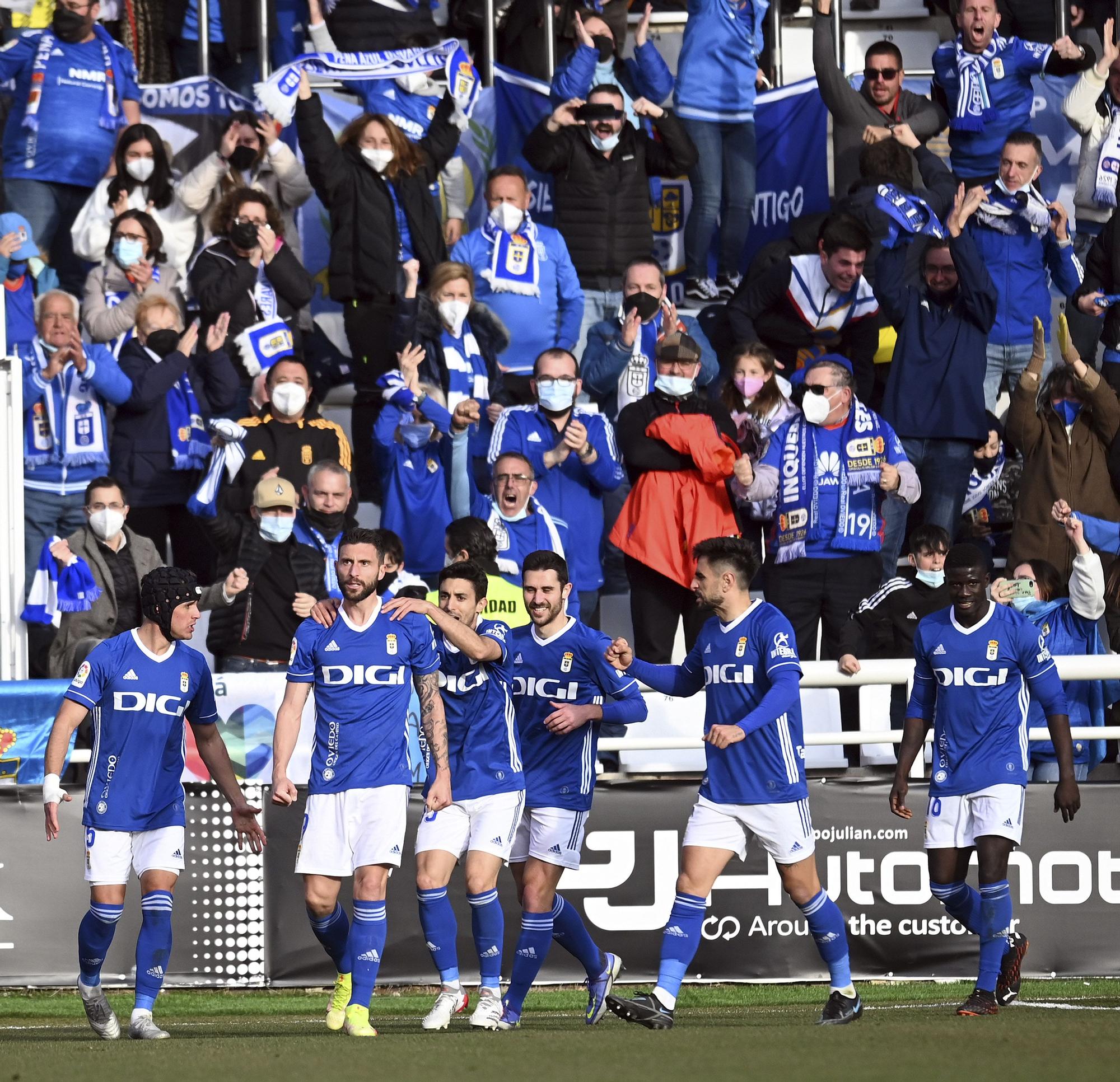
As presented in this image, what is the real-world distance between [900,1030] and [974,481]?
5.75 metres

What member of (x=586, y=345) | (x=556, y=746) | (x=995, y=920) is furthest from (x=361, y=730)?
(x=586, y=345)

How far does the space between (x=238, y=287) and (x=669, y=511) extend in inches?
131

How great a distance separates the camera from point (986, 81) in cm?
1377

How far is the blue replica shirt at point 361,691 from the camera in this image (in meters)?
8.06

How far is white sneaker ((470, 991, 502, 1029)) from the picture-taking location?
8.13 metres

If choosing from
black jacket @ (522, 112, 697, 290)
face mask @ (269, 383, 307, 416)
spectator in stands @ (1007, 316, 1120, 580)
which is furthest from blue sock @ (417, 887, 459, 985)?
black jacket @ (522, 112, 697, 290)

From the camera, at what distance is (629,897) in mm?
10367

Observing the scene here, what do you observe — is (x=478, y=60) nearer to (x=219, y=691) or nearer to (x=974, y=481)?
(x=974, y=481)

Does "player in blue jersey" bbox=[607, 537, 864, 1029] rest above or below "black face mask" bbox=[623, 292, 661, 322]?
below

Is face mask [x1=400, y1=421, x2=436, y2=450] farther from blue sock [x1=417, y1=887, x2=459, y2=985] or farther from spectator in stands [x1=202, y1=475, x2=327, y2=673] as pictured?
blue sock [x1=417, y1=887, x2=459, y2=985]

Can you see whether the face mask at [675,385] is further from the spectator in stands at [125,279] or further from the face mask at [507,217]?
the spectator in stands at [125,279]

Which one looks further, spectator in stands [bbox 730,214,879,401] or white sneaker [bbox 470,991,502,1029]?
spectator in stands [bbox 730,214,879,401]

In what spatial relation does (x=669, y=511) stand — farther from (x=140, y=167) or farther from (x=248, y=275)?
(x=140, y=167)

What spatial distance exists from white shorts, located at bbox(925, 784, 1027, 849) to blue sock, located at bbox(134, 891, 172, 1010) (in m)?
3.51
